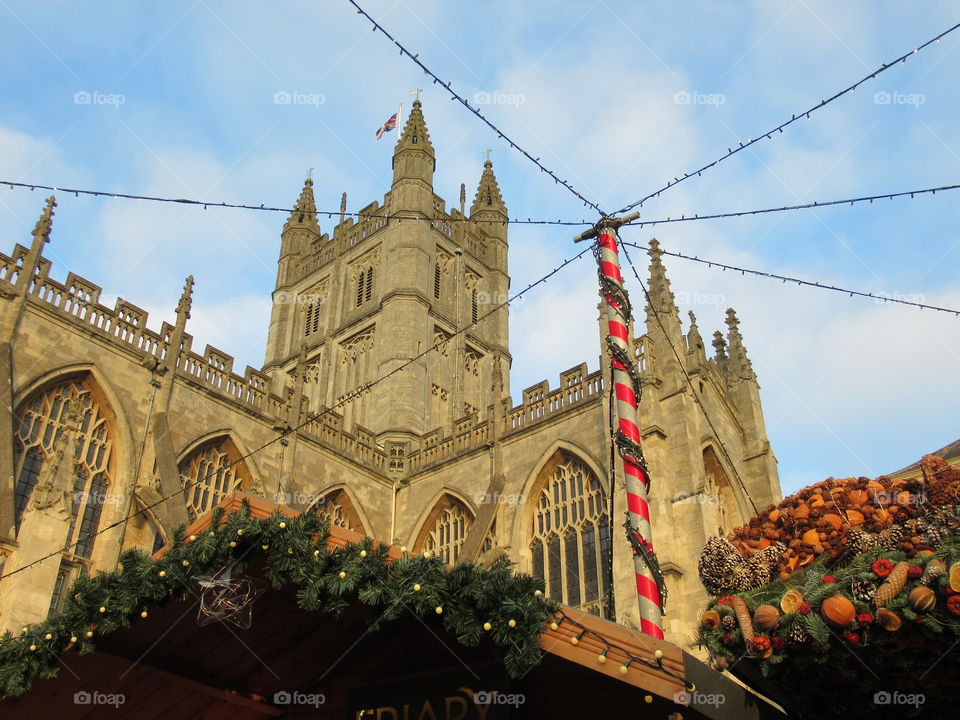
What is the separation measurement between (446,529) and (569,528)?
3.99m

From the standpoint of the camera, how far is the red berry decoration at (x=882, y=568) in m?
4.61

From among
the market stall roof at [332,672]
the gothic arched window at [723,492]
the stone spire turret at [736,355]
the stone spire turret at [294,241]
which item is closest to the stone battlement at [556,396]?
the gothic arched window at [723,492]

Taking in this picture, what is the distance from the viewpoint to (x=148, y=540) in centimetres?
1666

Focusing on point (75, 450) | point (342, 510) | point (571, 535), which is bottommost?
point (571, 535)

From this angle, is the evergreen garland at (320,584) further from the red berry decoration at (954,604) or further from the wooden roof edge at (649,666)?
the red berry decoration at (954,604)

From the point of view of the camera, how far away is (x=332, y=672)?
6.53m

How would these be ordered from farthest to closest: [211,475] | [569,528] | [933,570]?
[569,528] < [211,475] < [933,570]

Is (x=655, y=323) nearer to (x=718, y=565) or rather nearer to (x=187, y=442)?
(x=187, y=442)

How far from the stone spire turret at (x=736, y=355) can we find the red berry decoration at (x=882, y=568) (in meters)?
19.7

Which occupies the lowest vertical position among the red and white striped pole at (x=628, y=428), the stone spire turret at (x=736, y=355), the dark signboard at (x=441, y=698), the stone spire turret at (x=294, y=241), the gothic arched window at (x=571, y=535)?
the dark signboard at (x=441, y=698)

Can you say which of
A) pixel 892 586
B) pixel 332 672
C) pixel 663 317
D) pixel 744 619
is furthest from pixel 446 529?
pixel 892 586

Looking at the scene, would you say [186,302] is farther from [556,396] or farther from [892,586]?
[892,586]

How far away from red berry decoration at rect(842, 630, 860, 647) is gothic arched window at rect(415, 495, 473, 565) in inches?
657

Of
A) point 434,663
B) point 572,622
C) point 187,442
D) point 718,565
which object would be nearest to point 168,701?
point 434,663
